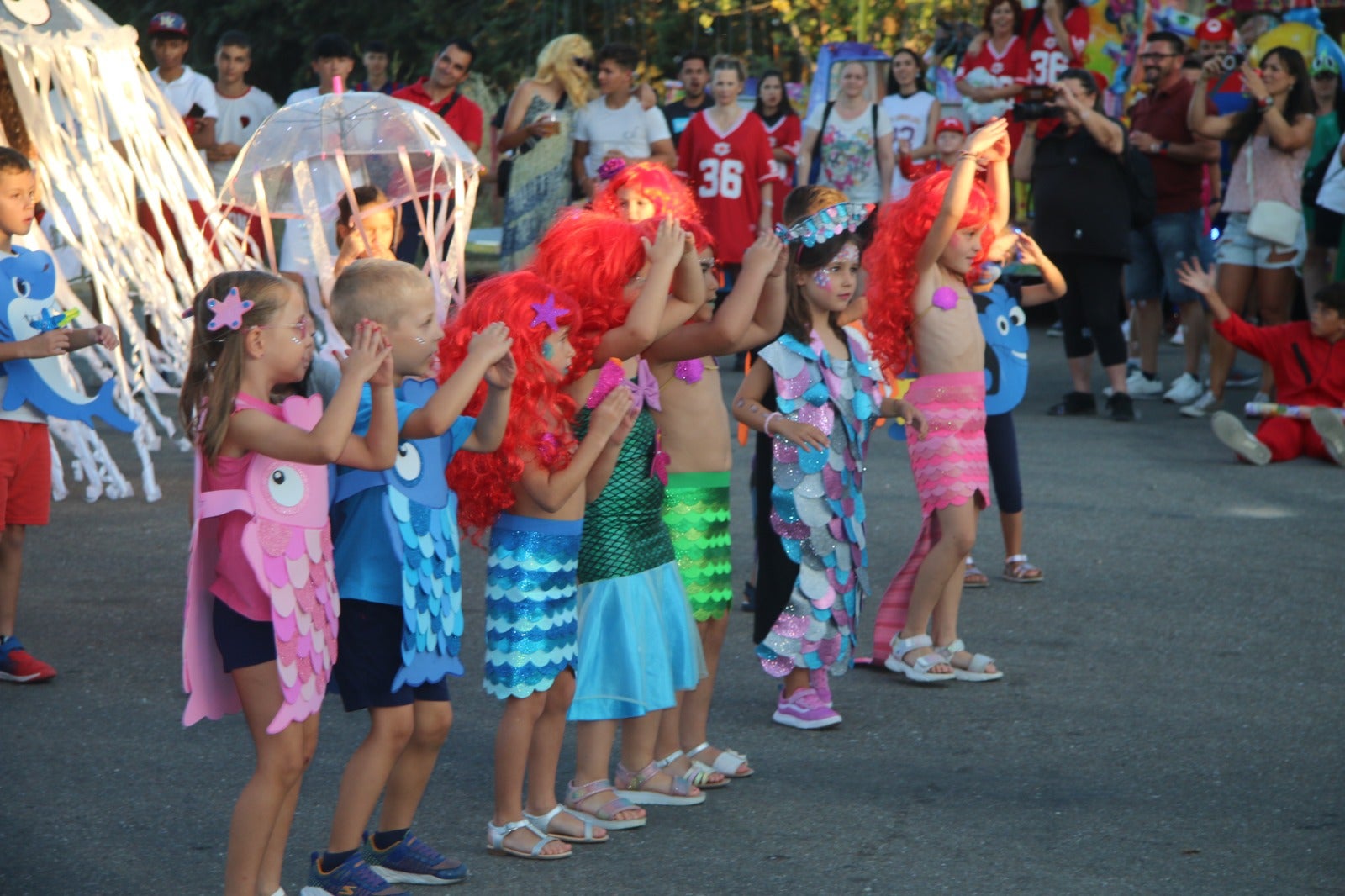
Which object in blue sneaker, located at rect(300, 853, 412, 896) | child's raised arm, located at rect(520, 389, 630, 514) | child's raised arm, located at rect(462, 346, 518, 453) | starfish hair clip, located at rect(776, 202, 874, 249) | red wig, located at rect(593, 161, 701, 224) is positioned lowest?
blue sneaker, located at rect(300, 853, 412, 896)

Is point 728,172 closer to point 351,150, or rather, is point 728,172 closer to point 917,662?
point 351,150

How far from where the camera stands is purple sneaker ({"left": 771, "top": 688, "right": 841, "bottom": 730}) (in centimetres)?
459

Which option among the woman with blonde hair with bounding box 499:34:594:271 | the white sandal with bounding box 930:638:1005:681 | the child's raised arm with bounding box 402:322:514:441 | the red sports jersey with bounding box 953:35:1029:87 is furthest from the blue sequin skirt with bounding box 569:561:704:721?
the red sports jersey with bounding box 953:35:1029:87

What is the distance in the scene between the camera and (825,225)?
4461 millimetres

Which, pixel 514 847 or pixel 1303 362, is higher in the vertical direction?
pixel 1303 362

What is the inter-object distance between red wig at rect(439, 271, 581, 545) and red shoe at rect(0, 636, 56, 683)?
1.95 meters

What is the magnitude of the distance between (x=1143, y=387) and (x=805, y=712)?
6744 mm

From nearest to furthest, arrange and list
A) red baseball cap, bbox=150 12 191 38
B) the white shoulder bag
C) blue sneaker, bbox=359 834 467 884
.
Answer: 1. blue sneaker, bbox=359 834 467 884
2. red baseball cap, bbox=150 12 191 38
3. the white shoulder bag

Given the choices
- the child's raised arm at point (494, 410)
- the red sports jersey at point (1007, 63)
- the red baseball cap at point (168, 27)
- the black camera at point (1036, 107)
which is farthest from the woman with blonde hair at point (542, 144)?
the child's raised arm at point (494, 410)

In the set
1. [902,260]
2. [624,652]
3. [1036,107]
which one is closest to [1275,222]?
[1036,107]

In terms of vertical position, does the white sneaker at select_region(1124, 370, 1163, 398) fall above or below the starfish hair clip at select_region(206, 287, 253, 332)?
below

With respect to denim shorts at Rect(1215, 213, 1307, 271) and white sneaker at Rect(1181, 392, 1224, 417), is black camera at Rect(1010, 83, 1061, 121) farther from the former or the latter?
white sneaker at Rect(1181, 392, 1224, 417)

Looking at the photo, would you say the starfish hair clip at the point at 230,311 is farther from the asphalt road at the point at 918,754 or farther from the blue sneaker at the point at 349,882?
the asphalt road at the point at 918,754

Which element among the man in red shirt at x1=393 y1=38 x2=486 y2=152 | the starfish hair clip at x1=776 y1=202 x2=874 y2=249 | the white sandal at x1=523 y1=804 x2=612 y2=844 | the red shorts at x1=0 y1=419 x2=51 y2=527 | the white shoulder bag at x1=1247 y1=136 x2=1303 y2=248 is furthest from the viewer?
the man in red shirt at x1=393 y1=38 x2=486 y2=152
